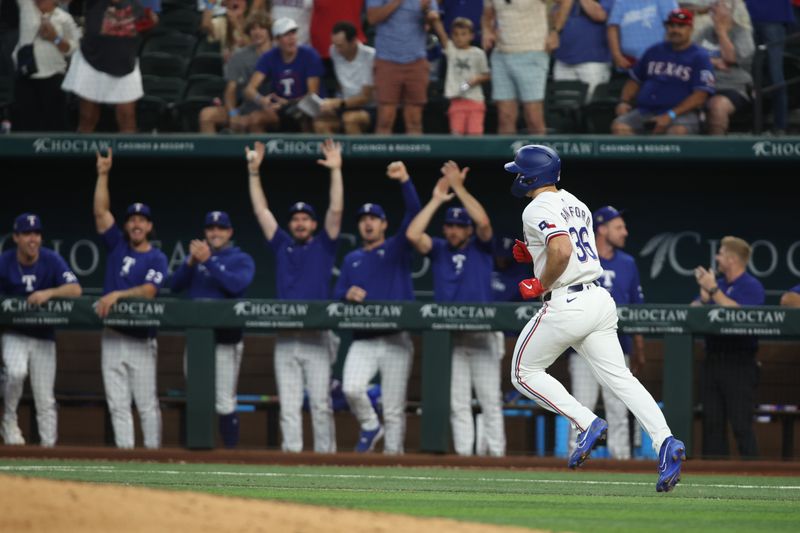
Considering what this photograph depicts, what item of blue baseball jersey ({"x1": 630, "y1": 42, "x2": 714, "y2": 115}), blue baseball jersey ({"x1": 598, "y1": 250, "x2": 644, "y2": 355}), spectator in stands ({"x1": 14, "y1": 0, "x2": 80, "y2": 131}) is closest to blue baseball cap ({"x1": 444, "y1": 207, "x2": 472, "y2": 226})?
blue baseball jersey ({"x1": 598, "y1": 250, "x2": 644, "y2": 355})

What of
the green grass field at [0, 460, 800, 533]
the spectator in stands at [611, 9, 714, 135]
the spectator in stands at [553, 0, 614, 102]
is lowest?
the green grass field at [0, 460, 800, 533]

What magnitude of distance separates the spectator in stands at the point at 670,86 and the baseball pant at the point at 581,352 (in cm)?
473

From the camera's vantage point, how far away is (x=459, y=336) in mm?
10180

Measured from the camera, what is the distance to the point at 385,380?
10086 millimetres

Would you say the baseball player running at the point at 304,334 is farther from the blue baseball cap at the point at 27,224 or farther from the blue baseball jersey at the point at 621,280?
the blue baseball jersey at the point at 621,280

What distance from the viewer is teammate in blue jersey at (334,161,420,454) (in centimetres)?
1005

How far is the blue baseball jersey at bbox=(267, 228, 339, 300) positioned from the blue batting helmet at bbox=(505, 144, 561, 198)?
3.77 m

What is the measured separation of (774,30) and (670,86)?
1.28m

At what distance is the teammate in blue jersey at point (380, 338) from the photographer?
396 inches

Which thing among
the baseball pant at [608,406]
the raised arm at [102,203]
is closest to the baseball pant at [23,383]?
the raised arm at [102,203]

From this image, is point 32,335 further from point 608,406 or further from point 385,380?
point 608,406

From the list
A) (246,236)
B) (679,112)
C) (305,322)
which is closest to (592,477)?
(305,322)

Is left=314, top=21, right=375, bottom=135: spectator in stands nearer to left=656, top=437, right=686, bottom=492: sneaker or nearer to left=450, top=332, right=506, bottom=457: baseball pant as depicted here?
left=450, top=332, right=506, bottom=457: baseball pant

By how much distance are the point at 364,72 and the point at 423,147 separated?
868mm
